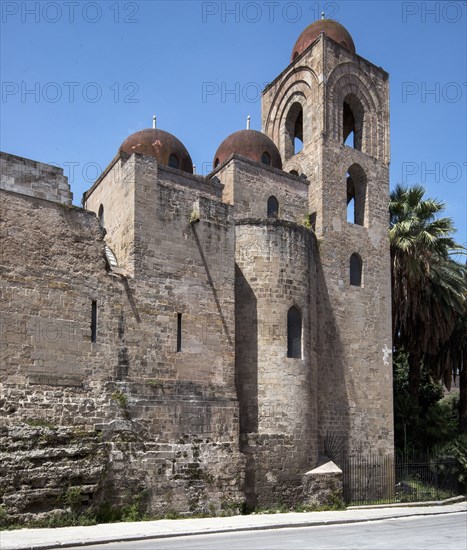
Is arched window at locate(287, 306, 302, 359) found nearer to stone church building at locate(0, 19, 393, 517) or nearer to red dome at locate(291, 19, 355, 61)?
stone church building at locate(0, 19, 393, 517)

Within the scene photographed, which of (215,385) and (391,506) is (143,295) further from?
(391,506)

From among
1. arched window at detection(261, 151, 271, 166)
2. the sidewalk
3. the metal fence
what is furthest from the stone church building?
the sidewalk

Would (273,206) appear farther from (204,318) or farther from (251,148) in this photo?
(204,318)

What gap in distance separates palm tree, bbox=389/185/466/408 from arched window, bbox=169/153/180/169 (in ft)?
25.6

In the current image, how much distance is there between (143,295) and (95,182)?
21.0 feet

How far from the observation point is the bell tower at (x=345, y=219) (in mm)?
20453

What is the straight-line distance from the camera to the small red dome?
22.3 m

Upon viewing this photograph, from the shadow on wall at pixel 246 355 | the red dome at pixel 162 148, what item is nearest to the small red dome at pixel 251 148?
the red dome at pixel 162 148

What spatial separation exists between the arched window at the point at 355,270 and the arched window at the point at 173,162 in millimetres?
6194

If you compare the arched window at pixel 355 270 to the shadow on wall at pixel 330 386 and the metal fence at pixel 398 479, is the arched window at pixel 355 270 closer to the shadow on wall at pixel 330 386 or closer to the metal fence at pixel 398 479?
the shadow on wall at pixel 330 386

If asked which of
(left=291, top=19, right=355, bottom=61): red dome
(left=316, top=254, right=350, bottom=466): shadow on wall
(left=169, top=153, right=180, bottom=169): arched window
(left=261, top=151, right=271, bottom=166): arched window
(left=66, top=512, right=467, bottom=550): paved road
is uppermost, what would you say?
(left=291, top=19, right=355, bottom=61): red dome

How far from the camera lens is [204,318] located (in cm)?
1705

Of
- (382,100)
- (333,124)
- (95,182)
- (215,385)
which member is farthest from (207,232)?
(382,100)

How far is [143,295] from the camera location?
16016 mm
